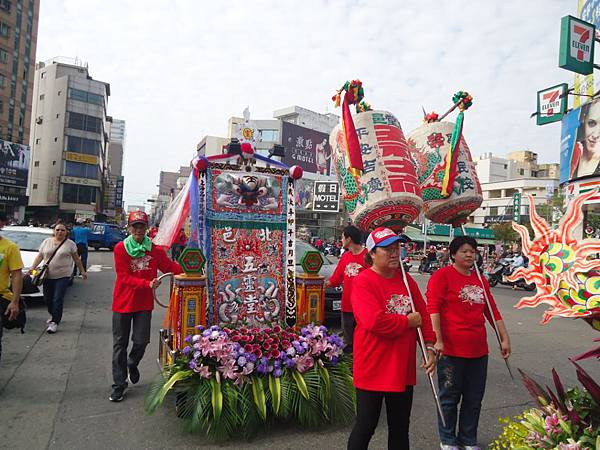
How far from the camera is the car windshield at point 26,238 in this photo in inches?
349

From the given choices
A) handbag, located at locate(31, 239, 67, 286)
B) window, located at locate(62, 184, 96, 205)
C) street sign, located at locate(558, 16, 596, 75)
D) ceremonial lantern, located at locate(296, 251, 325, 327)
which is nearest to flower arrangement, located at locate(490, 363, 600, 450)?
ceremonial lantern, located at locate(296, 251, 325, 327)

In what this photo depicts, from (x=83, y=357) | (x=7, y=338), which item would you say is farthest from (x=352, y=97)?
(x=7, y=338)

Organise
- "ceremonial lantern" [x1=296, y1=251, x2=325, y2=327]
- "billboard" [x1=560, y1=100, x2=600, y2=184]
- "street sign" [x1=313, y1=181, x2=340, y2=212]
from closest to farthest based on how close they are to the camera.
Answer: "ceremonial lantern" [x1=296, y1=251, x2=325, y2=327] < "billboard" [x1=560, y1=100, x2=600, y2=184] < "street sign" [x1=313, y1=181, x2=340, y2=212]

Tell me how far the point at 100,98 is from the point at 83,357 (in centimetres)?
4887

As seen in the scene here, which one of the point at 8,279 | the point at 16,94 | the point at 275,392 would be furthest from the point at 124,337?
the point at 16,94

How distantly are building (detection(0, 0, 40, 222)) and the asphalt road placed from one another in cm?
3254


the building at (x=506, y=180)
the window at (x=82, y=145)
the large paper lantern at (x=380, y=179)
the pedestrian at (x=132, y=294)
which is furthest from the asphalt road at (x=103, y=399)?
the window at (x=82, y=145)

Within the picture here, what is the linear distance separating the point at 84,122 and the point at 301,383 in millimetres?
50007

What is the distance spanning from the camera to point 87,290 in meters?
10.5

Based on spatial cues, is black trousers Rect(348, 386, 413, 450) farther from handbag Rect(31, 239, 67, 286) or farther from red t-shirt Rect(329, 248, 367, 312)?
handbag Rect(31, 239, 67, 286)

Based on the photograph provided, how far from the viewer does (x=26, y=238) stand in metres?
9.19

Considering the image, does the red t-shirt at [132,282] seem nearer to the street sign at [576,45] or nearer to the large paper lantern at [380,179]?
the large paper lantern at [380,179]

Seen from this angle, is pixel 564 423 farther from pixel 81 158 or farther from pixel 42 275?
pixel 81 158

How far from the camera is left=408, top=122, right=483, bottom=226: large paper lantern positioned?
4531mm
